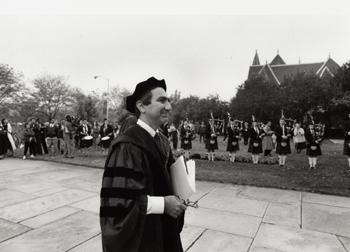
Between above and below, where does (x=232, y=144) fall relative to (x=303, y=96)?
below

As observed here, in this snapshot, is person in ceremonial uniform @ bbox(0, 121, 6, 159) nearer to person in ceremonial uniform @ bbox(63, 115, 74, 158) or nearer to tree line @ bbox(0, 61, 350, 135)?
person in ceremonial uniform @ bbox(63, 115, 74, 158)

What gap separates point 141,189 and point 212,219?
10.5ft

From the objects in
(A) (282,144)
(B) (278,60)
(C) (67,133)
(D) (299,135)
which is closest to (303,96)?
(D) (299,135)

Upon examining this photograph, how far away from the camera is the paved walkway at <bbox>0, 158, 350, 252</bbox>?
3.43m

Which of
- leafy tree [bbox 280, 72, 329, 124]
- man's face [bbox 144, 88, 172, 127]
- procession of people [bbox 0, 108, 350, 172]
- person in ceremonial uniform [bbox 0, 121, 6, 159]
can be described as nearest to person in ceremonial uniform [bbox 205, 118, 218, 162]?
procession of people [bbox 0, 108, 350, 172]

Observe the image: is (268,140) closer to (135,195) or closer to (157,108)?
(157,108)

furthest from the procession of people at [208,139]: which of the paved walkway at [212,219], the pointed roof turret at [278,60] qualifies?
the pointed roof turret at [278,60]

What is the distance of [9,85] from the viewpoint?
30047mm

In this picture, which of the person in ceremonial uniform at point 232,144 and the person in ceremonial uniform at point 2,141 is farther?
the person in ceremonial uniform at point 2,141

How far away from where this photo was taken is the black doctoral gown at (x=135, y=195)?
1.49 m

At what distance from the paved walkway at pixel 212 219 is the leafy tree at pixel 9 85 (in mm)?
28598

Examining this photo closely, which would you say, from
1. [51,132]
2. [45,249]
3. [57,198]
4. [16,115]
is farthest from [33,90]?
[45,249]

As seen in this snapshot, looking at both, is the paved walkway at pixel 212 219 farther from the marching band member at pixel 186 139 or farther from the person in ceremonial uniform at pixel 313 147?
the marching band member at pixel 186 139

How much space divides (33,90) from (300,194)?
37.8 meters
